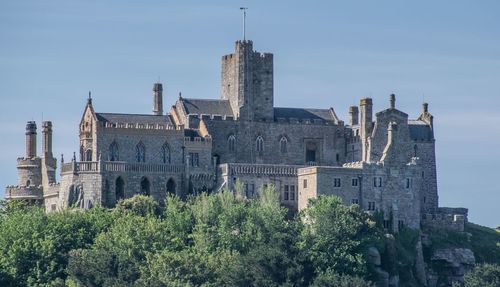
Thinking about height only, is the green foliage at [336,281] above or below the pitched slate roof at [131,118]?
below

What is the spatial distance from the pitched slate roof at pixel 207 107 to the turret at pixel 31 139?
1200 centimetres

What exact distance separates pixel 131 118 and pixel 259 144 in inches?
431

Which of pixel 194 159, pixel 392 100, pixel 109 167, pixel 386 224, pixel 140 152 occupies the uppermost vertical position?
pixel 392 100

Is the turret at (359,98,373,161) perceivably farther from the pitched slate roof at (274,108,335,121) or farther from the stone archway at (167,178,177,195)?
the stone archway at (167,178,177,195)

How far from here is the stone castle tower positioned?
492ft

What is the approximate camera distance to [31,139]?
150 m

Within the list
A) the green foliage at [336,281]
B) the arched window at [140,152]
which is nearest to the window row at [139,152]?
the arched window at [140,152]

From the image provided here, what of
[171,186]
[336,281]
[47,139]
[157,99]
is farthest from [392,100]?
[47,139]

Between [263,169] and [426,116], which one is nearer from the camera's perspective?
[263,169]

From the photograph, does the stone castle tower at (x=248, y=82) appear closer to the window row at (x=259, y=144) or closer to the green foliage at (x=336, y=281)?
the window row at (x=259, y=144)

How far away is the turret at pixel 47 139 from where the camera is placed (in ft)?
490

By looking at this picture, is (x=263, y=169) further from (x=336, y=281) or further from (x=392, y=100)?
(x=336, y=281)

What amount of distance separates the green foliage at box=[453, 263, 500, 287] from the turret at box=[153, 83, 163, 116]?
1062 inches

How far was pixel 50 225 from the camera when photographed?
139 m
